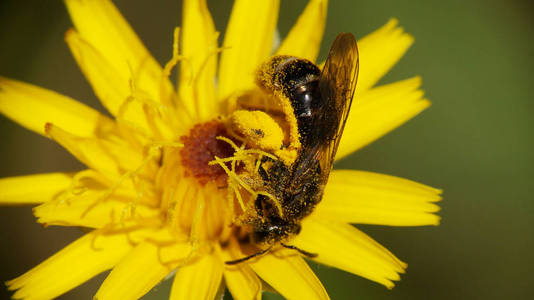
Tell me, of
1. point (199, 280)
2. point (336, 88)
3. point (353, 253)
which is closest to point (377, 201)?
point (353, 253)

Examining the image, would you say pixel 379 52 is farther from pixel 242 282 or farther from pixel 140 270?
pixel 140 270

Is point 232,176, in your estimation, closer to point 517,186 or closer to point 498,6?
point 517,186

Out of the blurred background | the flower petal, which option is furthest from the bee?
the blurred background

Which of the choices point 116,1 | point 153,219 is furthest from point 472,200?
point 116,1

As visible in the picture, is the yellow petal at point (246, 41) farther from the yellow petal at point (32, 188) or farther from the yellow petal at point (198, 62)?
the yellow petal at point (32, 188)

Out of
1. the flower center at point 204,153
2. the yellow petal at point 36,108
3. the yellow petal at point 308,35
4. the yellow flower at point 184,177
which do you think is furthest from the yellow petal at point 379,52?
the yellow petal at point 36,108
